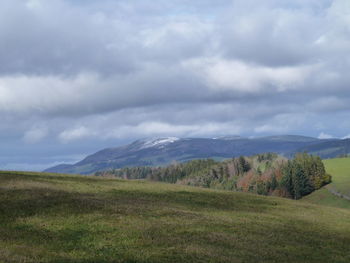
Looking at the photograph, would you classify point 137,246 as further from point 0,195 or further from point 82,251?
point 0,195

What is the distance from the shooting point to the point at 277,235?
32500 millimetres

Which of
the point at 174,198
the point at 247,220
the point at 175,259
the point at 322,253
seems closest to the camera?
the point at 175,259

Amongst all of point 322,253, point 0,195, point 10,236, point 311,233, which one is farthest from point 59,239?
point 311,233

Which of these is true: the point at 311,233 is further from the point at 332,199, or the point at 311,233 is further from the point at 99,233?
the point at 332,199

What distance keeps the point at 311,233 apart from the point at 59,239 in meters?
22.3

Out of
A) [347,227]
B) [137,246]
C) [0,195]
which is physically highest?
[0,195]

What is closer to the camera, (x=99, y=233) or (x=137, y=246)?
(x=137, y=246)

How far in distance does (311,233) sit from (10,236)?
81.8 feet

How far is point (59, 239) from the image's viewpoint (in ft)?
81.0

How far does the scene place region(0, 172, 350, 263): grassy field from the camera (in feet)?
73.3

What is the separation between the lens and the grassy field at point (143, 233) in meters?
22.3

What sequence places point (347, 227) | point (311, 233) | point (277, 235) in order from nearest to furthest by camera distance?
point (277, 235) → point (311, 233) → point (347, 227)

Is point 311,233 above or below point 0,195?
below

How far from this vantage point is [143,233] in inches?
1077
